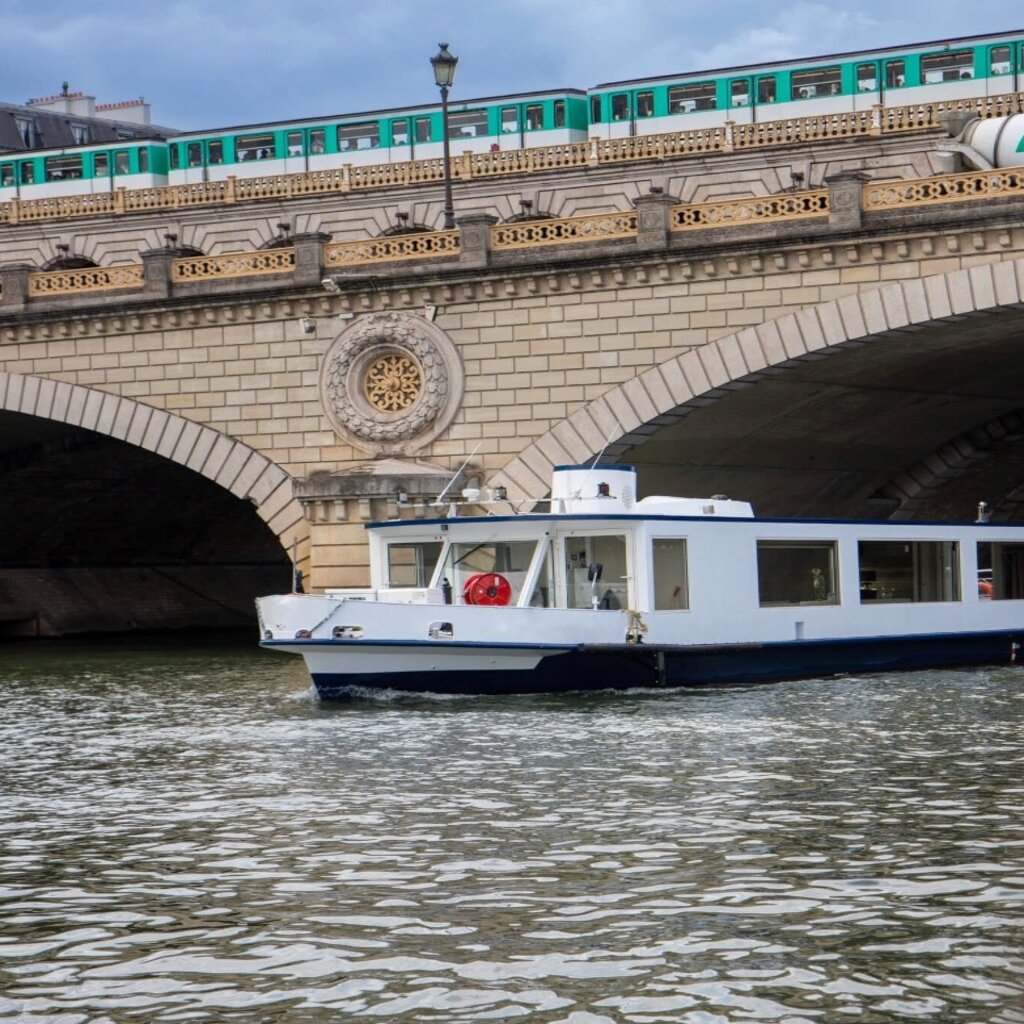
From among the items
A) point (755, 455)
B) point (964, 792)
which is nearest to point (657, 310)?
point (755, 455)

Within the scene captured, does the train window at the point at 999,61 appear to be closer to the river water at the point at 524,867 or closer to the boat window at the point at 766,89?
the boat window at the point at 766,89

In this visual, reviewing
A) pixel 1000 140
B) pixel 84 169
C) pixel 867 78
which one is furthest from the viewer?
pixel 84 169

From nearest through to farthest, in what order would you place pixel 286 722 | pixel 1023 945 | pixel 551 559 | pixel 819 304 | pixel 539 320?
1. pixel 1023 945
2. pixel 286 722
3. pixel 551 559
4. pixel 819 304
5. pixel 539 320

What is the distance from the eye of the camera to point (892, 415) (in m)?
38.4

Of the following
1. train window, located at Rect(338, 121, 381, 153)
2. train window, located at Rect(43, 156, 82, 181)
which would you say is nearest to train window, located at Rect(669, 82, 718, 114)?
train window, located at Rect(338, 121, 381, 153)

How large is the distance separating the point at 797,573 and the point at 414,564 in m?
5.77

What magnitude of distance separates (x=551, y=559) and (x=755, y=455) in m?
11.7

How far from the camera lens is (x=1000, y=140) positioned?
116 feet

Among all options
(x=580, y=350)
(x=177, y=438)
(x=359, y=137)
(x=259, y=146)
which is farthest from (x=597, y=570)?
(x=259, y=146)

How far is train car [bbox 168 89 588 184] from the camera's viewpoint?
4744cm

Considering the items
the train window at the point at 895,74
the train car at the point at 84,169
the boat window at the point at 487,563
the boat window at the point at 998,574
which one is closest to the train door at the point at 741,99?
the train window at the point at 895,74

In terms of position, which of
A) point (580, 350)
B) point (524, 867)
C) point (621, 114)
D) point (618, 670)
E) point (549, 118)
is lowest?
point (524, 867)

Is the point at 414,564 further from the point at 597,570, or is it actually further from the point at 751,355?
the point at 751,355

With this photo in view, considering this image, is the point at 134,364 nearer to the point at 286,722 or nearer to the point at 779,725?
the point at 286,722
